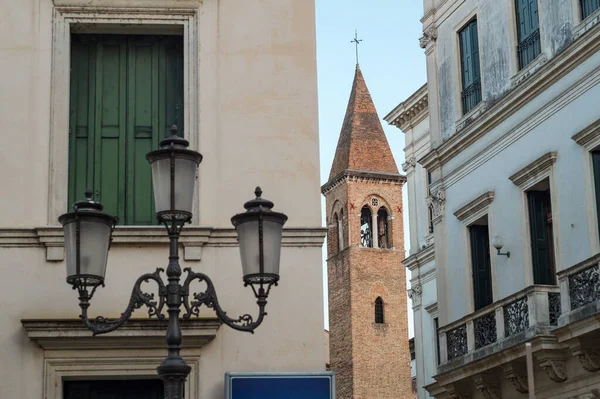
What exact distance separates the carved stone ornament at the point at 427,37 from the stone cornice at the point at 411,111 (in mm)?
8641

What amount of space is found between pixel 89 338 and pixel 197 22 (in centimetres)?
375

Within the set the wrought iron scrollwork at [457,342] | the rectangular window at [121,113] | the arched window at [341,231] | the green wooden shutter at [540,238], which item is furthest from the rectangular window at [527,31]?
the arched window at [341,231]

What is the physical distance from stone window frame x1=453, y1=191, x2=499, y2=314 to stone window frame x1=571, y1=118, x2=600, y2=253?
3.87m

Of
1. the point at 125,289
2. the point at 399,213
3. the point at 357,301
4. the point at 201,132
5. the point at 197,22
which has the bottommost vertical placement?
the point at 125,289

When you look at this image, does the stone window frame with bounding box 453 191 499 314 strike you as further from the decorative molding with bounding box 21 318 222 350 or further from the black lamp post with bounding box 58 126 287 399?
the black lamp post with bounding box 58 126 287 399

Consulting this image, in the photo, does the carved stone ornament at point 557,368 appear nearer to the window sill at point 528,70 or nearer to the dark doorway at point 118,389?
the window sill at point 528,70

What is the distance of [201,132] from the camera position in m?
13.6

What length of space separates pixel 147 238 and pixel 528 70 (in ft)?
40.4

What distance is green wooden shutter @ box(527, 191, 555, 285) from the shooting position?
22703 millimetres

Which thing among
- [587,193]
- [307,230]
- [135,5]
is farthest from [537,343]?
[135,5]

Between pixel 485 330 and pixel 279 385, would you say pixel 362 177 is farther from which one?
pixel 279 385

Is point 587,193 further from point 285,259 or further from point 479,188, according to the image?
point 285,259

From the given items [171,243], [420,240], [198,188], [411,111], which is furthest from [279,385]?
[411,111]

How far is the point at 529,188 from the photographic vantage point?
23.2 metres
